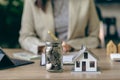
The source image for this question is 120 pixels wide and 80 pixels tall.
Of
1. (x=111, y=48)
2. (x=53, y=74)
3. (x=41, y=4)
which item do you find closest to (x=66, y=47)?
(x=111, y=48)

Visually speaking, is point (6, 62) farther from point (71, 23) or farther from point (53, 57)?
point (71, 23)

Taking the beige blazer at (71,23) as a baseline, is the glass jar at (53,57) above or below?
below

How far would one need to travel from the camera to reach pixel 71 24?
8.54ft

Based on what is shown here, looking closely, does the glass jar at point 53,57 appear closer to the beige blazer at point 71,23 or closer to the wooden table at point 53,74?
the wooden table at point 53,74

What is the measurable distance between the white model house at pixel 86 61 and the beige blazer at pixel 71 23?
80 cm

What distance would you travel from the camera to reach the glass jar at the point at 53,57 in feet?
5.76

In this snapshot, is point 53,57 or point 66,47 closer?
point 53,57

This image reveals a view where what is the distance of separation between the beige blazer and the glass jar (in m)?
0.79

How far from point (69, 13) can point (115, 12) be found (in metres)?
1.83

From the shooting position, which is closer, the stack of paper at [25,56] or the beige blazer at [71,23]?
the stack of paper at [25,56]

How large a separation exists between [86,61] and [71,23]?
88 centimetres

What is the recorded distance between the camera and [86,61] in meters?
1.75

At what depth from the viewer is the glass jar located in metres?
1.76

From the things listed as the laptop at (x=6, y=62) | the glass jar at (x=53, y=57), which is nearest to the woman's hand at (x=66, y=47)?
the laptop at (x=6, y=62)
